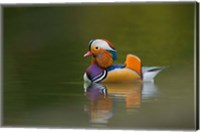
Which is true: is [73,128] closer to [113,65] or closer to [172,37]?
[113,65]

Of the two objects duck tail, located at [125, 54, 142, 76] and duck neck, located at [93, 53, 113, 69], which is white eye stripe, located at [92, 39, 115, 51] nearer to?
duck neck, located at [93, 53, 113, 69]

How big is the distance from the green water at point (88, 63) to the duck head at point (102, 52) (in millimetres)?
59

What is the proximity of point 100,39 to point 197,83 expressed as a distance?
3.71ft

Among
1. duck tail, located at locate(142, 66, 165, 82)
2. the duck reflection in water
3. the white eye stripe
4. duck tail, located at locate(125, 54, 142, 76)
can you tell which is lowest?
the duck reflection in water

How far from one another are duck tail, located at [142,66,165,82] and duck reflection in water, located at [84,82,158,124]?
64 mm

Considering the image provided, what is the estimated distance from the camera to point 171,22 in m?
6.47

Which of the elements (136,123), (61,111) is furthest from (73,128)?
(136,123)

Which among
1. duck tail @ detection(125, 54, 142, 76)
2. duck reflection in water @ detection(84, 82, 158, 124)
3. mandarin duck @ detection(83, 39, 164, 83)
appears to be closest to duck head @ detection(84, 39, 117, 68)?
mandarin duck @ detection(83, 39, 164, 83)

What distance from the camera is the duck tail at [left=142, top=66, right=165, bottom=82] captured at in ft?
21.3

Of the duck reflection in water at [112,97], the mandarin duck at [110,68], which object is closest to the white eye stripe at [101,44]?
the mandarin duck at [110,68]

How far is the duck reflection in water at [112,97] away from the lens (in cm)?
647

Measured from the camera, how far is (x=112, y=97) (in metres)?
6.52

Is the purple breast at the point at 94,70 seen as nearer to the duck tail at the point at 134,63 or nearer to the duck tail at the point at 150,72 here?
the duck tail at the point at 134,63

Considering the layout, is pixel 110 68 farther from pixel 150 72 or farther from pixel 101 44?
pixel 150 72
